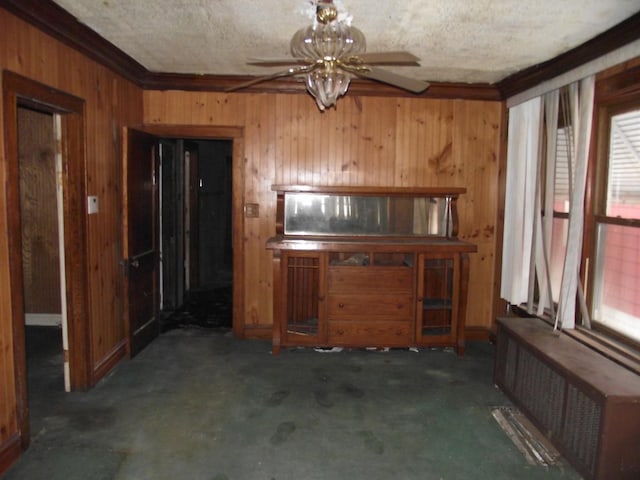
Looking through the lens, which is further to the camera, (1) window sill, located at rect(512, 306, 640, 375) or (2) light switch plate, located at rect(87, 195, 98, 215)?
(2) light switch plate, located at rect(87, 195, 98, 215)

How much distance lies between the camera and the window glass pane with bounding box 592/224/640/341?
2674mm

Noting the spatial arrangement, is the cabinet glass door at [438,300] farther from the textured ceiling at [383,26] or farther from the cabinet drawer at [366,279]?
the textured ceiling at [383,26]

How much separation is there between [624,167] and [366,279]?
1.95m

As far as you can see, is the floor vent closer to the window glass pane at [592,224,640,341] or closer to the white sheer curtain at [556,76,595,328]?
the white sheer curtain at [556,76,595,328]

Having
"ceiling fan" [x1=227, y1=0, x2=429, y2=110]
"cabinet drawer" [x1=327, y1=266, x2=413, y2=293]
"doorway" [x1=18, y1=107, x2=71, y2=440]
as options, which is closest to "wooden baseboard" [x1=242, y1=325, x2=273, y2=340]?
"cabinet drawer" [x1=327, y1=266, x2=413, y2=293]

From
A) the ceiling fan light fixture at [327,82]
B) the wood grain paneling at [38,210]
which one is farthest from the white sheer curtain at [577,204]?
the wood grain paneling at [38,210]

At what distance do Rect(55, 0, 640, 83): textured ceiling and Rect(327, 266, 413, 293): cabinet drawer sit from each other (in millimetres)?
1666

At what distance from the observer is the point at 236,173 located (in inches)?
167

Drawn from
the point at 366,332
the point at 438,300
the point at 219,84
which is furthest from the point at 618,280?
the point at 219,84

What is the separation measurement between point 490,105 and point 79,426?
4114mm

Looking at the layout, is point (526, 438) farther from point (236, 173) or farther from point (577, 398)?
point (236, 173)

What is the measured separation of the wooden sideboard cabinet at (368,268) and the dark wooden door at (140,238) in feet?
3.58

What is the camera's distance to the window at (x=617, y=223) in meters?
2.67

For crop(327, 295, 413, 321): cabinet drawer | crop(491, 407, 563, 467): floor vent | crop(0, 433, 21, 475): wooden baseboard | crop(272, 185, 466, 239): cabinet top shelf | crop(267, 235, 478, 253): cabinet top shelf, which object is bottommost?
crop(491, 407, 563, 467): floor vent
